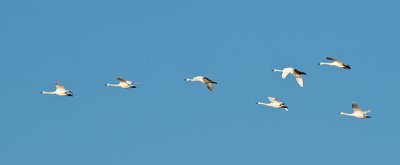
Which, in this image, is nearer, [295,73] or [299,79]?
[295,73]

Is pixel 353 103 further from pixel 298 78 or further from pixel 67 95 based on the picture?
→ pixel 67 95

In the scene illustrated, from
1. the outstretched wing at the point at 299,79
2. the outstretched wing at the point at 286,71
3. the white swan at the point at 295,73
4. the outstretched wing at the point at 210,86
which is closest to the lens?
the outstretched wing at the point at 286,71

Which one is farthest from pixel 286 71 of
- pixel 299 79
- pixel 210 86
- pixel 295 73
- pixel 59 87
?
pixel 59 87

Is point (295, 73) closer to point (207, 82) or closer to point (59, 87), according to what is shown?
point (207, 82)

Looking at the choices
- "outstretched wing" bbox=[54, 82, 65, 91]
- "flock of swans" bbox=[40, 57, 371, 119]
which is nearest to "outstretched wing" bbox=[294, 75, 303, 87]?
"flock of swans" bbox=[40, 57, 371, 119]

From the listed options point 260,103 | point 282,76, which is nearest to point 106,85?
point 260,103

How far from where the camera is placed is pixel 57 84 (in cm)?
11712

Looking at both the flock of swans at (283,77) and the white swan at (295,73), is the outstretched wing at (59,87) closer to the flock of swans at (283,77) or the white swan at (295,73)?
the flock of swans at (283,77)

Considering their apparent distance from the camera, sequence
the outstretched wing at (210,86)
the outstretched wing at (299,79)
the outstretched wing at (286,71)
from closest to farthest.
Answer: the outstretched wing at (286,71)
the outstretched wing at (299,79)
the outstretched wing at (210,86)

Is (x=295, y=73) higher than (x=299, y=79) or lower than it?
higher

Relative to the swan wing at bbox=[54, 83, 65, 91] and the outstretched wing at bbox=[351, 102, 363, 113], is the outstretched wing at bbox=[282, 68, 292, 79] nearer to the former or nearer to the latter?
the outstretched wing at bbox=[351, 102, 363, 113]

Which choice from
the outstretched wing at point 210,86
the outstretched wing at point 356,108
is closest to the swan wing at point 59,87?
the outstretched wing at point 210,86

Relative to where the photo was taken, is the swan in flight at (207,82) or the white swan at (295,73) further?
A: the swan in flight at (207,82)

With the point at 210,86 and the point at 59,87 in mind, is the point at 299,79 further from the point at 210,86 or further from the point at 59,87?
the point at 59,87
